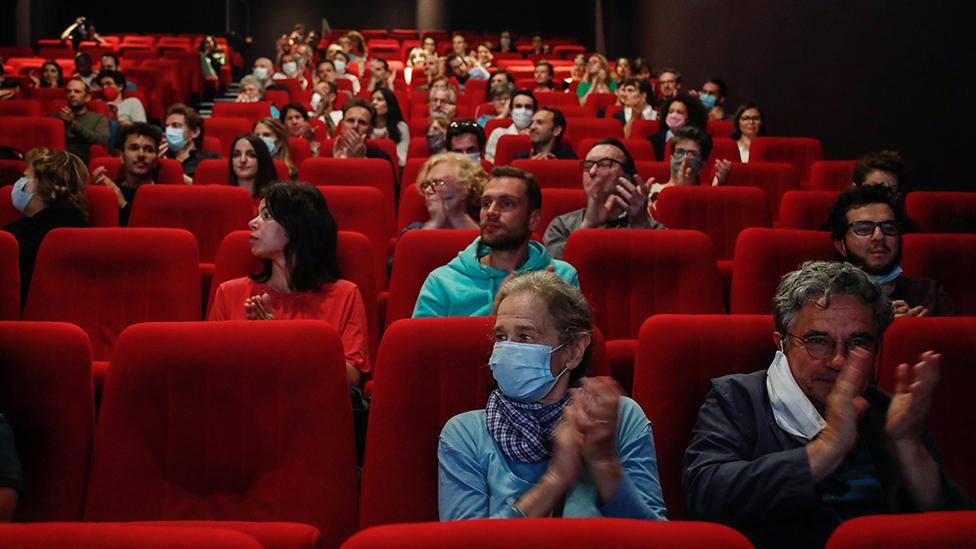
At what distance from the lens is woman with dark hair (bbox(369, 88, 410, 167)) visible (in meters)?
5.77

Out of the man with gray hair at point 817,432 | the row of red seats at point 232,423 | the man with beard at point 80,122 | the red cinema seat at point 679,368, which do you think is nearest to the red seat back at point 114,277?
the row of red seats at point 232,423

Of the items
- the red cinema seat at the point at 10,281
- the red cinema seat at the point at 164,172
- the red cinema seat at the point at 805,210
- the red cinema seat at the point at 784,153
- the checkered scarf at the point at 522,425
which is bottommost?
the checkered scarf at the point at 522,425

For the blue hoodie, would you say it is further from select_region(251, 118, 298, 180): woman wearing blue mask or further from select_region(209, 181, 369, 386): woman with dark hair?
select_region(251, 118, 298, 180): woman wearing blue mask

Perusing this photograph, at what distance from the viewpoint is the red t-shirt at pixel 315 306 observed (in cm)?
242

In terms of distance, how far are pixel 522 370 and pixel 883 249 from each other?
1.33 meters

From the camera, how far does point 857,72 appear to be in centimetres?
551

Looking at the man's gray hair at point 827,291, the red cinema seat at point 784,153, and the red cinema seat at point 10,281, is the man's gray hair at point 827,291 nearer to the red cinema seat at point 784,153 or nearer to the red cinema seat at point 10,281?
the red cinema seat at point 10,281

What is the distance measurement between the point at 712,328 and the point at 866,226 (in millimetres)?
957

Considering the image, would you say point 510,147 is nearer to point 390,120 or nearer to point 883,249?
point 390,120

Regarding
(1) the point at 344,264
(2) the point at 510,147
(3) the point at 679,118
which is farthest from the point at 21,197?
(3) the point at 679,118

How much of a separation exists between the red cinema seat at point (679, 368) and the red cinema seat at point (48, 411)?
914mm

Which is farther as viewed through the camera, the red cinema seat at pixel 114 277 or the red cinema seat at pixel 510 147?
the red cinema seat at pixel 510 147

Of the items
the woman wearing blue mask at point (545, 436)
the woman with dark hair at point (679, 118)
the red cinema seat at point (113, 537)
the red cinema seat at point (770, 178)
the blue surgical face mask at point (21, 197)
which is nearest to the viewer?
the red cinema seat at point (113, 537)

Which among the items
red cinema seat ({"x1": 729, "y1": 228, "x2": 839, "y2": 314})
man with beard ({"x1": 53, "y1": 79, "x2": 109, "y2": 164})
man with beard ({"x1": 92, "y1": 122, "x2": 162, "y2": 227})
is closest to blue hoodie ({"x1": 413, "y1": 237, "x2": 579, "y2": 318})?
red cinema seat ({"x1": 729, "y1": 228, "x2": 839, "y2": 314})
